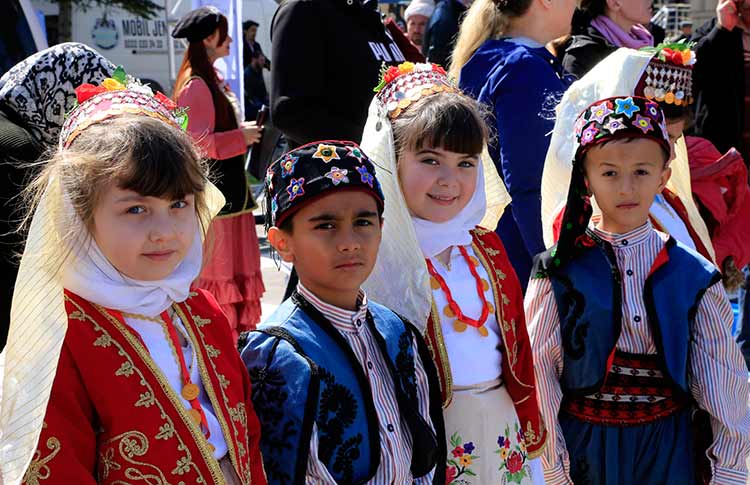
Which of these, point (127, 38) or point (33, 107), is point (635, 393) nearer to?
point (33, 107)

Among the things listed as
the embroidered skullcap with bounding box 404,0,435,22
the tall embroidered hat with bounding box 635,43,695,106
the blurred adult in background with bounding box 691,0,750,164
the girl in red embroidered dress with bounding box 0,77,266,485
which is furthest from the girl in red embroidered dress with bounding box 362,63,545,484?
the embroidered skullcap with bounding box 404,0,435,22

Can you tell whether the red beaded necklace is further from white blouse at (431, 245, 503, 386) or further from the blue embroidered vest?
the blue embroidered vest

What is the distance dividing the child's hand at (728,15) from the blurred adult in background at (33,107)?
13.9 ft

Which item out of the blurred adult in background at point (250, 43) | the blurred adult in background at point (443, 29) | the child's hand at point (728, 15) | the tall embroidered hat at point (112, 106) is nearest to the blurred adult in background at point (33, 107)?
the tall embroidered hat at point (112, 106)

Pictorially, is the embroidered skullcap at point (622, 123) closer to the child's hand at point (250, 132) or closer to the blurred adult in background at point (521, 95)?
the blurred adult in background at point (521, 95)

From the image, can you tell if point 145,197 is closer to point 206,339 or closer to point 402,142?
point 206,339

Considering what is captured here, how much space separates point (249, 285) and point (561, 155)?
9.15 ft

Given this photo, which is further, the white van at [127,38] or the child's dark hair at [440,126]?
the white van at [127,38]

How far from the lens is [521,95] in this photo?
3537 millimetres

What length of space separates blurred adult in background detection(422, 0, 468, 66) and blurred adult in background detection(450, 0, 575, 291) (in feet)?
9.32

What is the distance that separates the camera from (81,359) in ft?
6.63

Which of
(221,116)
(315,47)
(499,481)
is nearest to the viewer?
(499,481)

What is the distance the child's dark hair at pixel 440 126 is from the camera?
2.72 metres

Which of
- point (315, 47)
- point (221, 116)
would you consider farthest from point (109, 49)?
point (315, 47)
